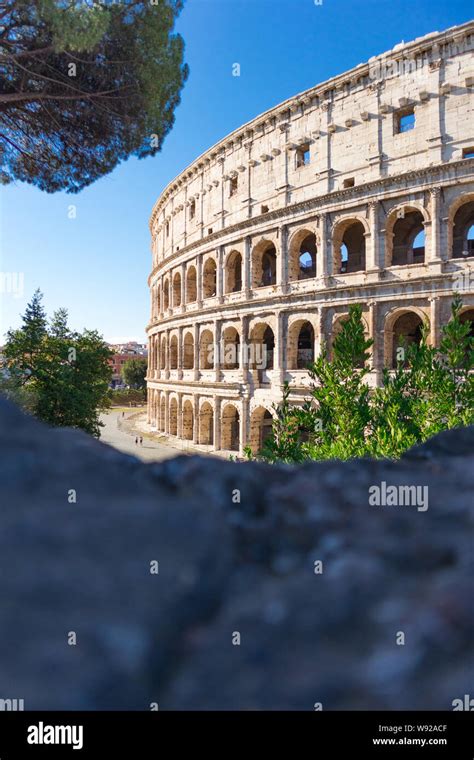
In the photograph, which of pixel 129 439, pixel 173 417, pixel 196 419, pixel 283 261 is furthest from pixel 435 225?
pixel 129 439

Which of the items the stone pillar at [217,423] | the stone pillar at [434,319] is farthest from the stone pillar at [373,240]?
the stone pillar at [217,423]

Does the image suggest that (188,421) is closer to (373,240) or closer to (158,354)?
(158,354)

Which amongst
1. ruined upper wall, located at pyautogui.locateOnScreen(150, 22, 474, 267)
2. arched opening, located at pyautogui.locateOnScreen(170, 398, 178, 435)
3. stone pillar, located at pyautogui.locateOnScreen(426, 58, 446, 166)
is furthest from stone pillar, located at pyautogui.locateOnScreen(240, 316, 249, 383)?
stone pillar, located at pyautogui.locateOnScreen(426, 58, 446, 166)

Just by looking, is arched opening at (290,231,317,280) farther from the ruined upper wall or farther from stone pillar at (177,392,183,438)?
stone pillar at (177,392,183,438)

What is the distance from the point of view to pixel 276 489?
237cm

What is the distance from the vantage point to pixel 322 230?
17.5 m

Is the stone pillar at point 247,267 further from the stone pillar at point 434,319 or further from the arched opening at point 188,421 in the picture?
the stone pillar at point 434,319

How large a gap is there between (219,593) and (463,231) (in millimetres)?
19283

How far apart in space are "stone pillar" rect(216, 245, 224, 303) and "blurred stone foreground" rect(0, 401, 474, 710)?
65.3ft

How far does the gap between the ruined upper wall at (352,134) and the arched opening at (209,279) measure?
75.9 inches

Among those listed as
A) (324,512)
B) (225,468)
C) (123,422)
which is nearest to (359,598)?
(324,512)

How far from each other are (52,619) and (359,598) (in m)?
1.16

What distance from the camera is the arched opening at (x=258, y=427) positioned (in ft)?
64.0

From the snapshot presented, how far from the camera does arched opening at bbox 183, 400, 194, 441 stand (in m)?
24.4
